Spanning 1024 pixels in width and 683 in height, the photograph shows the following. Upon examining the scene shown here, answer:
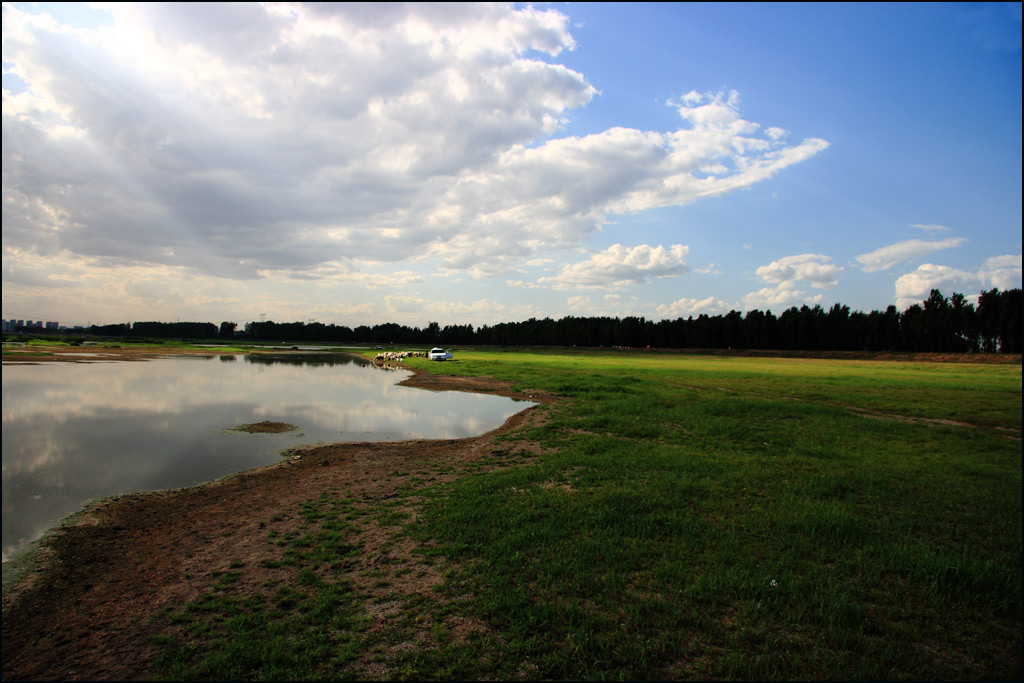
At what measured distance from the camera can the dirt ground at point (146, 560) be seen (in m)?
5.01

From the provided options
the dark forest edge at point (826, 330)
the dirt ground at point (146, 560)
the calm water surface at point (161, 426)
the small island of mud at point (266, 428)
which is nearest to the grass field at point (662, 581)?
the dirt ground at point (146, 560)

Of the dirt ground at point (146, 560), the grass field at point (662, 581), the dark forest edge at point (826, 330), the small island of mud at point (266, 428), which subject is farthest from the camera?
the dark forest edge at point (826, 330)

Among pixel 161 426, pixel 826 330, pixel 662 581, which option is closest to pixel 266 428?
pixel 161 426

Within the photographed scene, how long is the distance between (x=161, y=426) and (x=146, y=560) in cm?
1394

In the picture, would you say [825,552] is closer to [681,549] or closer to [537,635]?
[681,549]

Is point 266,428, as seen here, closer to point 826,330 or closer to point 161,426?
point 161,426

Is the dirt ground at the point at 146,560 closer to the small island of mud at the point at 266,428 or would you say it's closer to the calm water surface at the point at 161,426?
the calm water surface at the point at 161,426

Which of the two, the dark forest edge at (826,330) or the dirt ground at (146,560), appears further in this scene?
the dark forest edge at (826,330)

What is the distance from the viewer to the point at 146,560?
7.23 meters

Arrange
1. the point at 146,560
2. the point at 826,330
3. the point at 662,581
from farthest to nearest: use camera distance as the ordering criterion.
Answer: the point at 826,330
the point at 146,560
the point at 662,581

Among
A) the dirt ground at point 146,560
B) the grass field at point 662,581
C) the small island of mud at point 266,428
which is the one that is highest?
the grass field at point 662,581

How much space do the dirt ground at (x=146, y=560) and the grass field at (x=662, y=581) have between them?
0.34 meters

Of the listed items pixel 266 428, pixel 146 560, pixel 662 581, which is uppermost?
pixel 662 581

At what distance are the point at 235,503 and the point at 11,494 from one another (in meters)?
5.52
